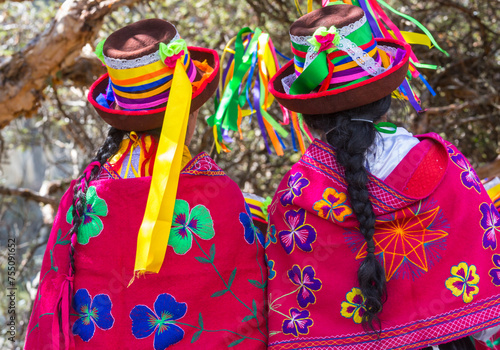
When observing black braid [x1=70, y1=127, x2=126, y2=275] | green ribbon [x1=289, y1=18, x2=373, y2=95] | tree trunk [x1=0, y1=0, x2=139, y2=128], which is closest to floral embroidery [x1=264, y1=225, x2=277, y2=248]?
green ribbon [x1=289, y1=18, x2=373, y2=95]

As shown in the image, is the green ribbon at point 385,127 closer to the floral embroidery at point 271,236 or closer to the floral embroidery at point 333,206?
the floral embroidery at point 333,206

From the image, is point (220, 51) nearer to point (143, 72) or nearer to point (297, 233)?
point (143, 72)

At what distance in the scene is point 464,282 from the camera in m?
1.79

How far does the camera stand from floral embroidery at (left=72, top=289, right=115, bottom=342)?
6.26 feet

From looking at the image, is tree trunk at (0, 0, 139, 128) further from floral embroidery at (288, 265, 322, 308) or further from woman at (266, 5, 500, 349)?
floral embroidery at (288, 265, 322, 308)

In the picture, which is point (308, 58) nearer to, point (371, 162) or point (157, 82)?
point (371, 162)

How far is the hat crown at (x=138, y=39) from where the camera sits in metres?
1.99

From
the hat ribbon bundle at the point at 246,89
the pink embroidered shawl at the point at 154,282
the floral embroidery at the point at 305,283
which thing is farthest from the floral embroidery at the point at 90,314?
the hat ribbon bundle at the point at 246,89

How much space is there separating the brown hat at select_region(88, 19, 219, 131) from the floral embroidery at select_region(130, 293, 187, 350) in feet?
2.18

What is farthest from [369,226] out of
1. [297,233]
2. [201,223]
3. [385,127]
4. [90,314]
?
[90,314]

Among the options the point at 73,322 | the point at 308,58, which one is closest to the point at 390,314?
the point at 308,58

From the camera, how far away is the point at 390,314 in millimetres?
1809

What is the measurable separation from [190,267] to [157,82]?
0.70 m

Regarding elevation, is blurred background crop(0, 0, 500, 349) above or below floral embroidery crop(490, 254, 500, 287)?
below
